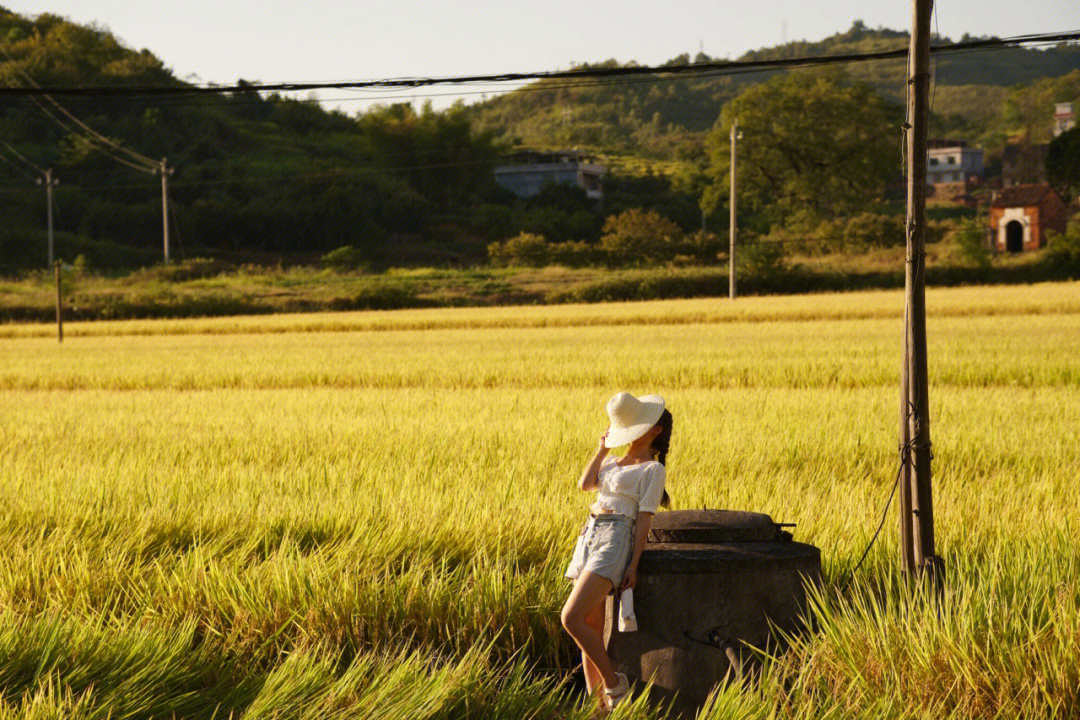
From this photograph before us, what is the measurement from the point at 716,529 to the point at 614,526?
0.41 m

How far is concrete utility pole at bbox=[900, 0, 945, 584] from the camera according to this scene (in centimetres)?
413

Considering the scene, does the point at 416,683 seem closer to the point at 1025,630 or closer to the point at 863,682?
the point at 863,682

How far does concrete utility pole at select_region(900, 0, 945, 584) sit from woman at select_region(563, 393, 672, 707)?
109cm

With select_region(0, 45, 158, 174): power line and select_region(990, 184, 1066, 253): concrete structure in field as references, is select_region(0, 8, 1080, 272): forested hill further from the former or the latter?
select_region(990, 184, 1066, 253): concrete structure in field

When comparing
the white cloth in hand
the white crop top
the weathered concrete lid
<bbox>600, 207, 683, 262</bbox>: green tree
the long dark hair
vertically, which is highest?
<bbox>600, 207, 683, 262</bbox>: green tree

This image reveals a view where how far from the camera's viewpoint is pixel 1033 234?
53906 millimetres

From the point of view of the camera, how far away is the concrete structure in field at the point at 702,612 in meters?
3.56

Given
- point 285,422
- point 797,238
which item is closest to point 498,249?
point 797,238

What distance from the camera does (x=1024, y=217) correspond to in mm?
54094

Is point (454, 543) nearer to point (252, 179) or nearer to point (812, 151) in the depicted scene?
point (812, 151)

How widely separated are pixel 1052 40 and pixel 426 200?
69.2 meters

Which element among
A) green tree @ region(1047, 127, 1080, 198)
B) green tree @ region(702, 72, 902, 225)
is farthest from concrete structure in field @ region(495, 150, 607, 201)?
green tree @ region(1047, 127, 1080, 198)

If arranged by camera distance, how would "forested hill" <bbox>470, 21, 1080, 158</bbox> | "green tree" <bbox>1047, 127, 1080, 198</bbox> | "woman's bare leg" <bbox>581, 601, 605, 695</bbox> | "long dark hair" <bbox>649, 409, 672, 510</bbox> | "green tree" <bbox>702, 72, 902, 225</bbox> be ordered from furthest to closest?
"forested hill" <bbox>470, 21, 1080, 158</bbox> → "green tree" <bbox>702, 72, 902, 225</bbox> → "green tree" <bbox>1047, 127, 1080, 198</bbox> → "long dark hair" <bbox>649, 409, 672, 510</bbox> → "woman's bare leg" <bbox>581, 601, 605, 695</bbox>

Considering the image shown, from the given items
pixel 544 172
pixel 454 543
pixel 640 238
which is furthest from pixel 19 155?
pixel 454 543
